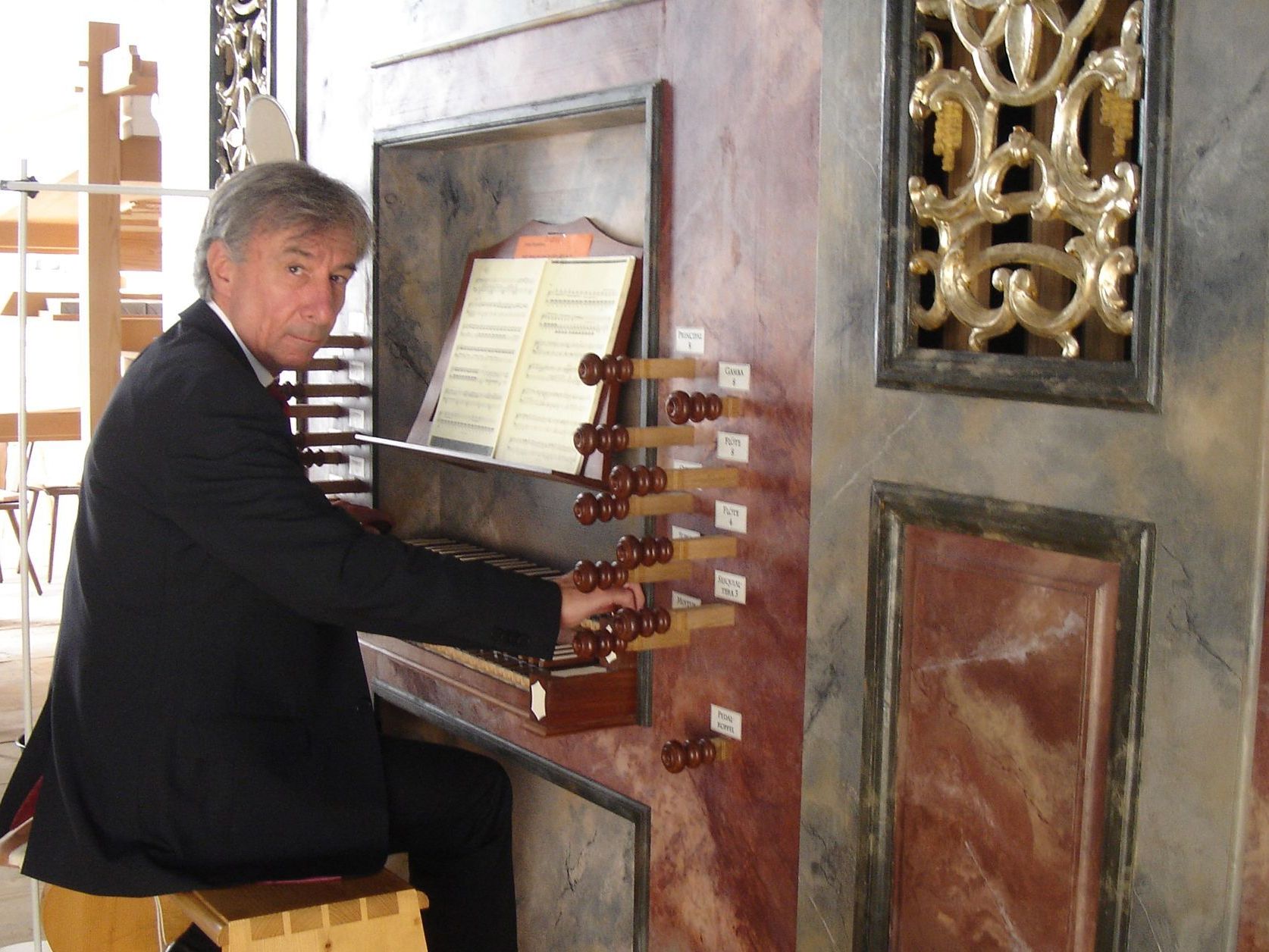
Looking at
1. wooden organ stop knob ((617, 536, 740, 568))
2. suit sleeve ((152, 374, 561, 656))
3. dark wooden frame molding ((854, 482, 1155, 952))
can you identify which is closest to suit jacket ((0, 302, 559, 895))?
suit sleeve ((152, 374, 561, 656))

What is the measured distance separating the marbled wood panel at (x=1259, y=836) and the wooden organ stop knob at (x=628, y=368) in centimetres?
104

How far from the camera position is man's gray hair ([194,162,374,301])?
2.36m

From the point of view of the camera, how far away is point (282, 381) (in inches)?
149

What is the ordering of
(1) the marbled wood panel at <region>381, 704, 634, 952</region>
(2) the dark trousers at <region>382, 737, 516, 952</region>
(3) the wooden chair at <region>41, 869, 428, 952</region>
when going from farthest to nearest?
(1) the marbled wood panel at <region>381, 704, 634, 952</region>
(2) the dark trousers at <region>382, 737, 516, 952</region>
(3) the wooden chair at <region>41, 869, 428, 952</region>

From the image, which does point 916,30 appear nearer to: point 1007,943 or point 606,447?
point 606,447

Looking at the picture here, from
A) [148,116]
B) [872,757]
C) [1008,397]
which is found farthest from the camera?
[148,116]

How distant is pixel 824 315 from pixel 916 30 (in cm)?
41

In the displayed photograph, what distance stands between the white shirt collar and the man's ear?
25mm

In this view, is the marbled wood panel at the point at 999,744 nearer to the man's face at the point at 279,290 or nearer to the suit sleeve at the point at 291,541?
the suit sleeve at the point at 291,541

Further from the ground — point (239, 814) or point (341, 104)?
point (341, 104)

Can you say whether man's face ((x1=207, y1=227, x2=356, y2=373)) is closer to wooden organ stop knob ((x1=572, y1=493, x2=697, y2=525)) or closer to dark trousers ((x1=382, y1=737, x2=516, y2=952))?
wooden organ stop knob ((x1=572, y1=493, x2=697, y2=525))

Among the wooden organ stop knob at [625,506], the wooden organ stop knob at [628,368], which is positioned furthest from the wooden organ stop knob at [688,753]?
the wooden organ stop knob at [628,368]

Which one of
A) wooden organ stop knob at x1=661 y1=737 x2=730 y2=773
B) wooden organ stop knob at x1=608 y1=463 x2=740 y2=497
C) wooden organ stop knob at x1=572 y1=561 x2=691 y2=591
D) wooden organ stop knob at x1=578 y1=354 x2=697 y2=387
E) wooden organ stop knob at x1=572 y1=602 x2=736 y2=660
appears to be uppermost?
wooden organ stop knob at x1=578 y1=354 x2=697 y2=387

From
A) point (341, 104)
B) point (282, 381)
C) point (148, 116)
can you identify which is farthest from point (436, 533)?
point (148, 116)
